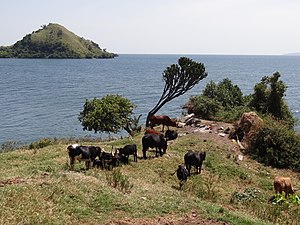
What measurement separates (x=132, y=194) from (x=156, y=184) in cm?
353

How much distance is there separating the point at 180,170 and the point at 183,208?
5142 mm

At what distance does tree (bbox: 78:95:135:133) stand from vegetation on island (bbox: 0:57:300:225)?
8cm

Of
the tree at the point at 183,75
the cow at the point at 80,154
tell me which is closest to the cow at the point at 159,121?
the tree at the point at 183,75

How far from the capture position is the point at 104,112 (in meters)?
31.3

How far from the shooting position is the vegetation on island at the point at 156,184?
439 inches

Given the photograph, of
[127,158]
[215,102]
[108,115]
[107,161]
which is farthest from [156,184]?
[215,102]

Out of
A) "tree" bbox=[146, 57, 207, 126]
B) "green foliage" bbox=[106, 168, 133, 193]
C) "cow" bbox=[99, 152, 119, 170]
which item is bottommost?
"cow" bbox=[99, 152, 119, 170]

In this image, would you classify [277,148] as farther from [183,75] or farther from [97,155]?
[183,75]

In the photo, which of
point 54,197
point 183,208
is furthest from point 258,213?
point 54,197

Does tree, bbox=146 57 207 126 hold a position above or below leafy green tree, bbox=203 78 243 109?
above

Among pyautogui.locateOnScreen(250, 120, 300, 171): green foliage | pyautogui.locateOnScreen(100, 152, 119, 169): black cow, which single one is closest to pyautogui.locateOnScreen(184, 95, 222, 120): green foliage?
pyautogui.locateOnScreen(250, 120, 300, 171): green foliage

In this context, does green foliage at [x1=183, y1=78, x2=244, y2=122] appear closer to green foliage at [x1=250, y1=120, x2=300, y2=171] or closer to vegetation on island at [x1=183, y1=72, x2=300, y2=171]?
vegetation on island at [x1=183, y1=72, x2=300, y2=171]

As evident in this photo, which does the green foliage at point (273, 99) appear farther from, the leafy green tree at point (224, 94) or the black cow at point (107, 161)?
the black cow at point (107, 161)

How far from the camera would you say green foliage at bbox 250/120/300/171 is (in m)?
24.6
